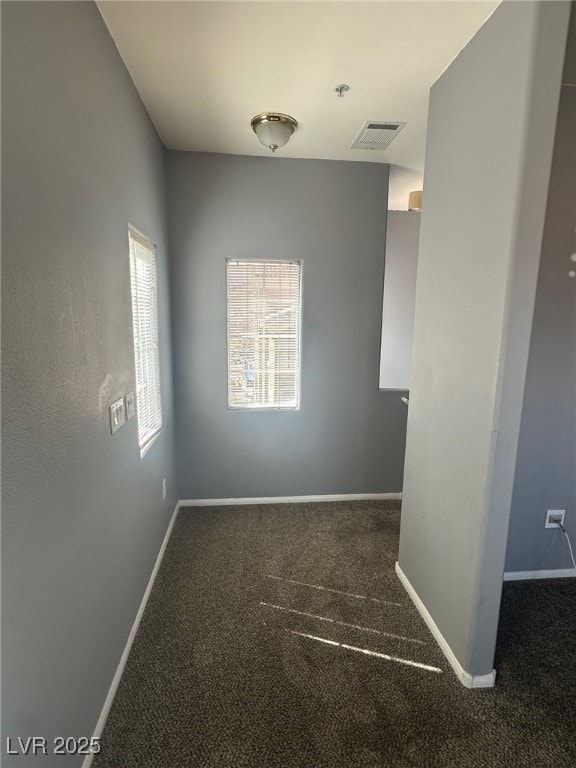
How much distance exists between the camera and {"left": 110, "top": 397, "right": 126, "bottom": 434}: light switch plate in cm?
159

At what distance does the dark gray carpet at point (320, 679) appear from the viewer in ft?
4.52

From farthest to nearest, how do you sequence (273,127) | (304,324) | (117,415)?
(304,324), (273,127), (117,415)

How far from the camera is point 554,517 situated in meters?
2.25

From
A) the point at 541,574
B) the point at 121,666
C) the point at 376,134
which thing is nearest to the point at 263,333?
the point at 376,134

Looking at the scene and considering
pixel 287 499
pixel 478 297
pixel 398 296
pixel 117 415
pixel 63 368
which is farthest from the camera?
pixel 287 499

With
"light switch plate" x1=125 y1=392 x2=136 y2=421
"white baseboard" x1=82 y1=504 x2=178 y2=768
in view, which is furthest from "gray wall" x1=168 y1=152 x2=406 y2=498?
"light switch plate" x1=125 y1=392 x2=136 y2=421

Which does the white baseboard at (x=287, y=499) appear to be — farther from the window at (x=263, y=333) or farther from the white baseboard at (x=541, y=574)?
the white baseboard at (x=541, y=574)

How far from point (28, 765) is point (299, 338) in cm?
261

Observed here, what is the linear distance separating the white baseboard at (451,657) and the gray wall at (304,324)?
1.29 meters

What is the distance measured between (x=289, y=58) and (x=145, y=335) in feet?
5.26

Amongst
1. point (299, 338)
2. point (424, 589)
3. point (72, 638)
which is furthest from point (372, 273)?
point (72, 638)

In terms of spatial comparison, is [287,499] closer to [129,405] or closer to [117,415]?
[129,405]

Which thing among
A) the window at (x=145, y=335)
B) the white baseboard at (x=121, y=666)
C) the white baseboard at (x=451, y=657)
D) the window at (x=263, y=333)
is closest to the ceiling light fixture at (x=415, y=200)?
the window at (x=263, y=333)

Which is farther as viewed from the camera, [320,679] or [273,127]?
[273,127]
